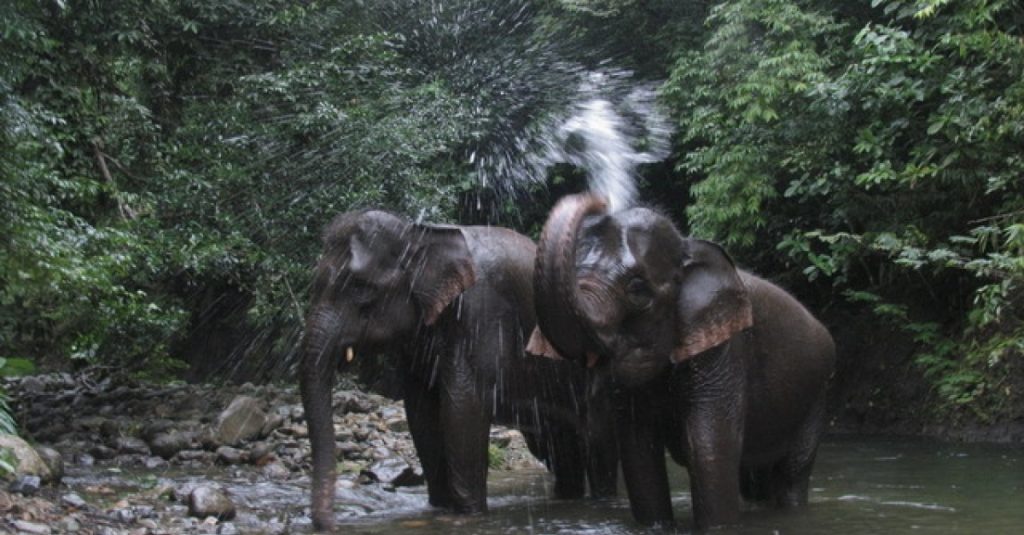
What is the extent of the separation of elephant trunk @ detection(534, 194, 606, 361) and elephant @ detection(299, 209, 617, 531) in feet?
5.27

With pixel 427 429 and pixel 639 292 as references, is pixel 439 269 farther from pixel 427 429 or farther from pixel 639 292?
pixel 639 292

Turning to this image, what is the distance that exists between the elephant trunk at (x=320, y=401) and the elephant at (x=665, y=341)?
1.33 m

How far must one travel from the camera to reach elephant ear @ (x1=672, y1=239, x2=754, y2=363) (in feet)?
18.7

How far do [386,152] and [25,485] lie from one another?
19.2 ft

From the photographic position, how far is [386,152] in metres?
11.9

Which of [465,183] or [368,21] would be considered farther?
[465,183]

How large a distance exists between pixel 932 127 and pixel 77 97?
8.62 meters

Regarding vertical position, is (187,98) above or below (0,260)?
above

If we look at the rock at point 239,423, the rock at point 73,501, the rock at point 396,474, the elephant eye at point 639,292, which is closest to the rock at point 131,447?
the rock at point 239,423

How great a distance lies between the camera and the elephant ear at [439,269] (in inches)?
267

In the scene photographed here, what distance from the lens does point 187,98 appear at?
12328 millimetres

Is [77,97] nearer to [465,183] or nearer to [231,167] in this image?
[231,167]

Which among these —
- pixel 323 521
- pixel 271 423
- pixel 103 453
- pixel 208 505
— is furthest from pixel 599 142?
pixel 323 521

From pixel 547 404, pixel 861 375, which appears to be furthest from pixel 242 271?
pixel 861 375
